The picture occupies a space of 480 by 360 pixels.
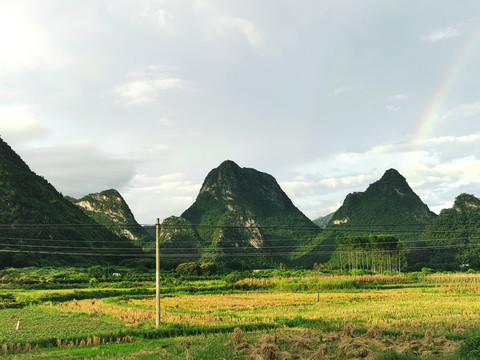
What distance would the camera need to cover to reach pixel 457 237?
113188 mm

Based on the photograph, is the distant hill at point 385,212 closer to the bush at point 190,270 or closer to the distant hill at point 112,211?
the bush at point 190,270

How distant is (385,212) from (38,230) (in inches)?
4836

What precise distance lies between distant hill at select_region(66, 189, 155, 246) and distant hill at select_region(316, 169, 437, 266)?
250ft

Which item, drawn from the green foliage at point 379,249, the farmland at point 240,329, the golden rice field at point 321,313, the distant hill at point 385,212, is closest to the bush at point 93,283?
the farmland at point 240,329

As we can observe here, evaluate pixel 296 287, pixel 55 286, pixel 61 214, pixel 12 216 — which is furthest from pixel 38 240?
pixel 296 287

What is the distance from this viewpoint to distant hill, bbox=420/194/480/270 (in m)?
99.8

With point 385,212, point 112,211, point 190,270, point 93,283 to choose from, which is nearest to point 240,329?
point 93,283

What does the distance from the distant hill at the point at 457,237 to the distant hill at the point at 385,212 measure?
1283 centimetres

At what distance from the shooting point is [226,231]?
145 meters

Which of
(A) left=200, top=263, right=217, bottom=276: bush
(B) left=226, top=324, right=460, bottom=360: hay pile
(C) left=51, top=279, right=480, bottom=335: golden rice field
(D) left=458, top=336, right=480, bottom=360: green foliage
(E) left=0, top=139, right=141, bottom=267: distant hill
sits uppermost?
(E) left=0, top=139, right=141, bottom=267: distant hill

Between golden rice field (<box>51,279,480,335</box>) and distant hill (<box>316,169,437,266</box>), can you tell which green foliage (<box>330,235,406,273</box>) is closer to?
distant hill (<box>316,169,437,266</box>)

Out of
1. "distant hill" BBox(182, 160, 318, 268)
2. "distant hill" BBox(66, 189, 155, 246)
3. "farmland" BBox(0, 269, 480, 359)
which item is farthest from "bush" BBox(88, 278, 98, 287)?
"distant hill" BBox(66, 189, 155, 246)

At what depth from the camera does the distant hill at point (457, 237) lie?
9975 centimetres

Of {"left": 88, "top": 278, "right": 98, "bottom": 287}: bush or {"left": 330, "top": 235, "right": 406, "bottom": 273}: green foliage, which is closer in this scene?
{"left": 88, "top": 278, "right": 98, "bottom": 287}: bush
